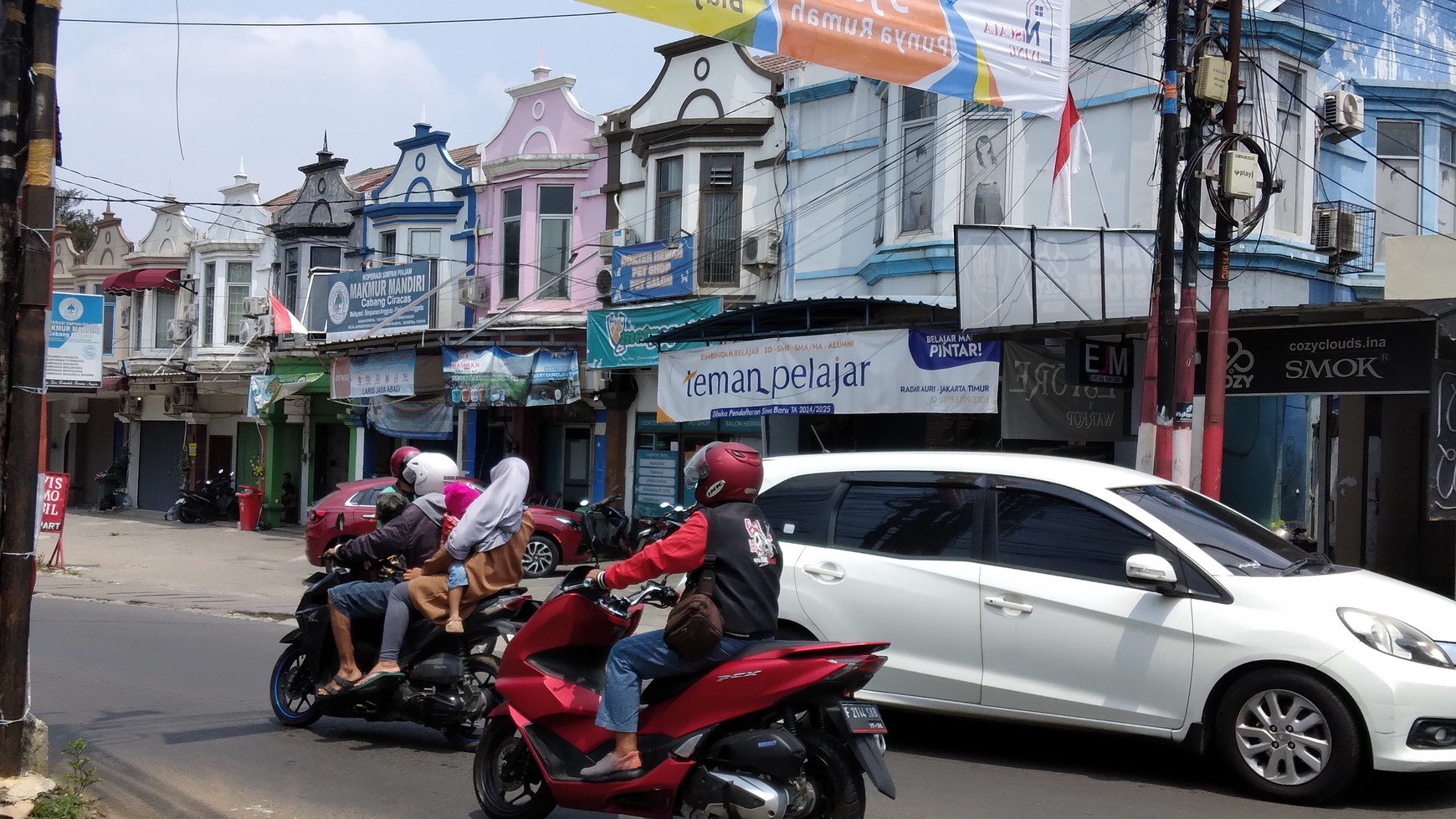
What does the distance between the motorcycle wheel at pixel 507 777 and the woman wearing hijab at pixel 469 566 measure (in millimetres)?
1195

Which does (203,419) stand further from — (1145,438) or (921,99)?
(1145,438)

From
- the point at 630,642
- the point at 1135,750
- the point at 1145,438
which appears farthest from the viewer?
the point at 1145,438

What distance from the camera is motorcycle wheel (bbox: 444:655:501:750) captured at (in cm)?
711

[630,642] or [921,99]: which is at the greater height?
[921,99]

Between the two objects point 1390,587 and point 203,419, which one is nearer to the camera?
point 1390,587

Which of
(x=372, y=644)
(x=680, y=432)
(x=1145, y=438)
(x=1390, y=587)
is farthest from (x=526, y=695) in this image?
(x=680, y=432)

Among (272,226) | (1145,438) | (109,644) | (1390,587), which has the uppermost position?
(272,226)

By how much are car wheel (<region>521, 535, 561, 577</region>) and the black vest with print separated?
13.0 meters

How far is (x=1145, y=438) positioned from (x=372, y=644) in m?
6.87

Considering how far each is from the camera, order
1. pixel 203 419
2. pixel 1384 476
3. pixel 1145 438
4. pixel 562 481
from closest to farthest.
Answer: pixel 1145 438, pixel 1384 476, pixel 562 481, pixel 203 419

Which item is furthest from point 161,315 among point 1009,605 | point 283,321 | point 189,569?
point 1009,605

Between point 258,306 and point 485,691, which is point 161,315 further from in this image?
point 485,691

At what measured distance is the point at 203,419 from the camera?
3241 centimetres

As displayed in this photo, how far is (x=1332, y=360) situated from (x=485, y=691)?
26.4ft
